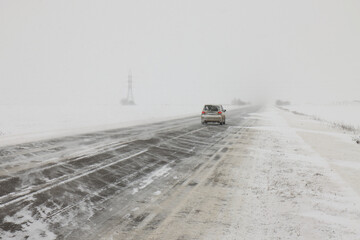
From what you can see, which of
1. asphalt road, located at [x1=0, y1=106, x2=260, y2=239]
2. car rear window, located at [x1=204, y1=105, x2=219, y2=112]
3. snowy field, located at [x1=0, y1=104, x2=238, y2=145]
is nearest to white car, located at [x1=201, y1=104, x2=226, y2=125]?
car rear window, located at [x1=204, y1=105, x2=219, y2=112]

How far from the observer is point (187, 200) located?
15.1 feet

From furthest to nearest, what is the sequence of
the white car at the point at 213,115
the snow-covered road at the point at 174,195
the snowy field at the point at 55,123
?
the white car at the point at 213,115
the snowy field at the point at 55,123
the snow-covered road at the point at 174,195

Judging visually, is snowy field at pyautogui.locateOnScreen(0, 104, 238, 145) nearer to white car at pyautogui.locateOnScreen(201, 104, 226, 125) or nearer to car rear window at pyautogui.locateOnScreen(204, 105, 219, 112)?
white car at pyautogui.locateOnScreen(201, 104, 226, 125)

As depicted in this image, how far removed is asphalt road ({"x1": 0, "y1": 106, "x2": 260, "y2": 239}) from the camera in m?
3.57

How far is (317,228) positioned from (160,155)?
569 cm

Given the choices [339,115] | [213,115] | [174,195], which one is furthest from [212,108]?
[339,115]

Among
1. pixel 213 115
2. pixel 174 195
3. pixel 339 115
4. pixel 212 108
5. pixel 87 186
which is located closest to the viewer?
pixel 174 195

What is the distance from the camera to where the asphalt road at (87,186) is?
141 inches

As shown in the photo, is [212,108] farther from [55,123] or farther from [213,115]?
[55,123]

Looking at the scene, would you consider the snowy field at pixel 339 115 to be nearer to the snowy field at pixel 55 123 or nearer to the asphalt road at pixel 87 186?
the snowy field at pixel 55 123

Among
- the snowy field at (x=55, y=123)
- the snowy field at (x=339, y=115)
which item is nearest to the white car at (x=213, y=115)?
the snowy field at (x=55, y=123)

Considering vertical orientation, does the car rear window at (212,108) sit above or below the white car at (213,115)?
above

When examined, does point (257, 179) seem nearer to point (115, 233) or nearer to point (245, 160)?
point (245, 160)

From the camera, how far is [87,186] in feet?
17.1
